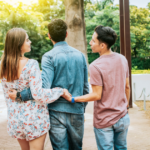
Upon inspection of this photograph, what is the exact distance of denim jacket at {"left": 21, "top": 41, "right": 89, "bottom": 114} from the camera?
7.27ft

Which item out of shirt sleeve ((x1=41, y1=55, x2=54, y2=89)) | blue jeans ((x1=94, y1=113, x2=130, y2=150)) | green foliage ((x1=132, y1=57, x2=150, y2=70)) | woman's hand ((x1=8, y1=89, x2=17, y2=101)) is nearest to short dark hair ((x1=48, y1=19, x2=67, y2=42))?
shirt sleeve ((x1=41, y1=55, x2=54, y2=89))

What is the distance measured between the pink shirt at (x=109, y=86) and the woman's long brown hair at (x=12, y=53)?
753mm

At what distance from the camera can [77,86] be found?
7.76ft

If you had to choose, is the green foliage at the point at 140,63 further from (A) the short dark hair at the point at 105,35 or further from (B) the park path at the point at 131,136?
(A) the short dark hair at the point at 105,35

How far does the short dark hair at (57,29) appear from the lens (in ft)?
7.52

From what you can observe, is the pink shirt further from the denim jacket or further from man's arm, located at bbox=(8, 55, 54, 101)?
man's arm, located at bbox=(8, 55, 54, 101)

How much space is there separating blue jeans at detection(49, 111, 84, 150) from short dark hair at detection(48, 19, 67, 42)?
2.81 feet

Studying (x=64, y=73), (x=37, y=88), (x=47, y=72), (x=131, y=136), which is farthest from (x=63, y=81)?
(x=131, y=136)

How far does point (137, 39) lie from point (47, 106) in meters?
26.7

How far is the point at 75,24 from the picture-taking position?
8000mm

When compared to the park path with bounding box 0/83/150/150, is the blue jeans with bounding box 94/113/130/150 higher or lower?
higher

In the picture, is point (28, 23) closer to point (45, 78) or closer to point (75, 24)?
point (75, 24)

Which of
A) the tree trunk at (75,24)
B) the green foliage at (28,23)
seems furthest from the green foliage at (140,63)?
the tree trunk at (75,24)

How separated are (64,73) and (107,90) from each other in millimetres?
525
